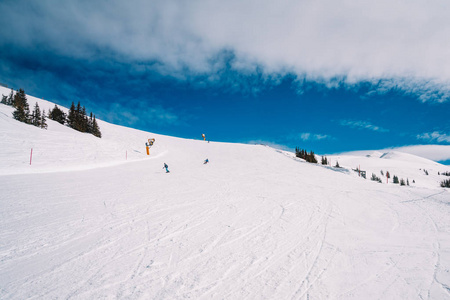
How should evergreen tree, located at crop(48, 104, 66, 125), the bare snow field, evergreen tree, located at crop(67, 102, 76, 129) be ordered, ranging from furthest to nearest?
evergreen tree, located at crop(48, 104, 66, 125)
evergreen tree, located at crop(67, 102, 76, 129)
the bare snow field

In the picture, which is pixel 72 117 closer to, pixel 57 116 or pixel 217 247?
pixel 57 116

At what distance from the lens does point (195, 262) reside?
12.0ft

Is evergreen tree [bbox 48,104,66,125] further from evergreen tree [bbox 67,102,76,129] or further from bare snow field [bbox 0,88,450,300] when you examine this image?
bare snow field [bbox 0,88,450,300]

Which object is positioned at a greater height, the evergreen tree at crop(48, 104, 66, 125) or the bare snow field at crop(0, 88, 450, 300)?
the evergreen tree at crop(48, 104, 66, 125)

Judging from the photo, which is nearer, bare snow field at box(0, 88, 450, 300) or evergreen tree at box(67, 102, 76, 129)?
bare snow field at box(0, 88, 450, 300)

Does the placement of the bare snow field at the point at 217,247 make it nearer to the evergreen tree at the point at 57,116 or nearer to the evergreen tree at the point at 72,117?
the evergreen tree at the point at 72,117

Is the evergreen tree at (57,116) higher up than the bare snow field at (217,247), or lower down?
higher up

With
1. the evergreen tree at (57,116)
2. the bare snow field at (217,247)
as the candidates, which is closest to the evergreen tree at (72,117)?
the evergreen tree at (57,116)

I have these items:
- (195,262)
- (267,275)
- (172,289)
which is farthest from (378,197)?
(172,289)

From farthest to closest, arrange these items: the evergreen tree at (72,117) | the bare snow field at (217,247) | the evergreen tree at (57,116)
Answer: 1. the evergreen tree at (57,116)
2. the evergreen tree at (72,117)
3. the bare snow field at (217,247)

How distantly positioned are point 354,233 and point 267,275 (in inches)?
132

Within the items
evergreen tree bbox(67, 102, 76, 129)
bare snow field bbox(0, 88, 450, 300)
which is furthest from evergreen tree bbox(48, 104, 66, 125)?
bare snow field bbox(0, 88, 450, 300)

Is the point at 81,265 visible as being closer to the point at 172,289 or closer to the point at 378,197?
the point at 172,289

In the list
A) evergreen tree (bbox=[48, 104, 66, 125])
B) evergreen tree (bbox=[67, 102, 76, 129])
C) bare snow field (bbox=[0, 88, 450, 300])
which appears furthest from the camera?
evergreen tree (bbox=[48, 104, 66, 125])
